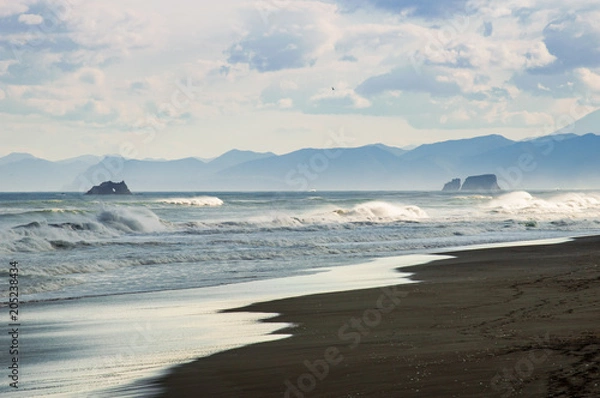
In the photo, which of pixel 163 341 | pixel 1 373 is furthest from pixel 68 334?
pixel 1 373

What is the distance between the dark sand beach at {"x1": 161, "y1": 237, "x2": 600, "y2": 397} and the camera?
23.4 ft

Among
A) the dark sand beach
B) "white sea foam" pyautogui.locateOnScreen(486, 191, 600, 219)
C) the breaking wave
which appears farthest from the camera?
"white sea foam" pyautogui.locateOnScreen(486, 191, 600, 219)

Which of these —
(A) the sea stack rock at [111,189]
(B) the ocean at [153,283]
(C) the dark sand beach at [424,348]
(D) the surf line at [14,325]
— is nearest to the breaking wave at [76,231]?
(B) the ocean at [153,283]

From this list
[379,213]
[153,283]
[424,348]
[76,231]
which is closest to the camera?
[424,348]

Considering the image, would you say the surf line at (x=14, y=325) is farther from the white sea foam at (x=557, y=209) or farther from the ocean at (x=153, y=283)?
the white sea foam at (x=557, y=209)

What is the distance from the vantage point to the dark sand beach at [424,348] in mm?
7125

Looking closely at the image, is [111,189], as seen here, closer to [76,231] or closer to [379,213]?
[379,213]

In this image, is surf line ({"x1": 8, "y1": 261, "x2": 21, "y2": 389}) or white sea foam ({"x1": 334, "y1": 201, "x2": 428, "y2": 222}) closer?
surf line ({"x1": 8, "y1": 261, "x2": 21, "y2": 389})

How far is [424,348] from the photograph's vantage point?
353 inches

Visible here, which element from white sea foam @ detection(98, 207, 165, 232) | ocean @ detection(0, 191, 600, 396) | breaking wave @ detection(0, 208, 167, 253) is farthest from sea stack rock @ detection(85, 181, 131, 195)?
ocean @ detection(0, 191, 600, 396)

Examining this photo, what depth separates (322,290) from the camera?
1627cm

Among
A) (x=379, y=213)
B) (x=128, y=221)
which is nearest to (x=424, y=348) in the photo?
(x=128, y=221)

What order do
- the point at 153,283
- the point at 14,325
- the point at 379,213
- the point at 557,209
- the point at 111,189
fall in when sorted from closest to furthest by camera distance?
the point at 14,325, the point at 153,283, the point at 379,213, the point at 557,209, the point at 111,189

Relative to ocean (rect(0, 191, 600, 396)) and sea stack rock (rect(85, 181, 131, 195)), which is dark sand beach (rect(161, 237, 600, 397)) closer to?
ocean (rect(0, 191, 600, 396))
